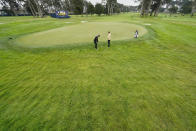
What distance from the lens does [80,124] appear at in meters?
3.34

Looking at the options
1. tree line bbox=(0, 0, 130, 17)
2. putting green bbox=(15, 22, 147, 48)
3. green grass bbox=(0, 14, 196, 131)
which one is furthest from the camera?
tree line bbox=(0, 0, 130, 17)

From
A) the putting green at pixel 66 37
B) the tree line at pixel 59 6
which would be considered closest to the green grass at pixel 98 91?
the putting green at pixel 66 37

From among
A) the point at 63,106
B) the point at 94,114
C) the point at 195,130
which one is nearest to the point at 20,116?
the point at 63,106

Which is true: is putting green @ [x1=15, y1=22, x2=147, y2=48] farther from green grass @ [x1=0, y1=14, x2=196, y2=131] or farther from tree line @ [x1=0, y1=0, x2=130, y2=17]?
tree line @ [x1=0, y1=0, x2=130, y2=17]

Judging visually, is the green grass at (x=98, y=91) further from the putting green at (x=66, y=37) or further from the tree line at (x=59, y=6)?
the tree line at (x=59, y=6)

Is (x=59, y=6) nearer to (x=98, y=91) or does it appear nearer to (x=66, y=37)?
A: (x=66, y=37)

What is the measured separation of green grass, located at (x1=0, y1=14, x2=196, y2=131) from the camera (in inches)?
134

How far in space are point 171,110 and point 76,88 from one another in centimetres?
419

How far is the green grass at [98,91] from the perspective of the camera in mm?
3395

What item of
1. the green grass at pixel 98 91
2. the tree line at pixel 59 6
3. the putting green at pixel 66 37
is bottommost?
the green grass at pixel 98 91

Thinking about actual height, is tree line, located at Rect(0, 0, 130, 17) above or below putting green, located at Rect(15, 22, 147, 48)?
above

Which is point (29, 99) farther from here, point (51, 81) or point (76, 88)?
point (76, 88)

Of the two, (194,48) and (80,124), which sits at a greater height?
(194,48)

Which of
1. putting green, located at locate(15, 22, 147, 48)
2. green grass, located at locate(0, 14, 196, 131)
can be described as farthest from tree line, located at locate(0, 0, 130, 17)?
green grass, located at locate(0, 14, 196, 131)
